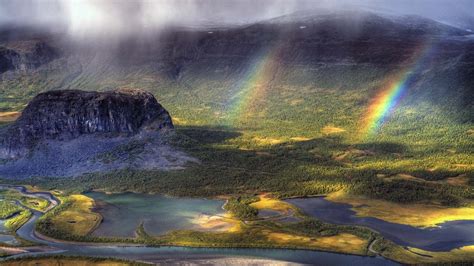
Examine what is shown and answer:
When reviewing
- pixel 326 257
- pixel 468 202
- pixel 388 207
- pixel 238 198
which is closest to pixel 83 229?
pixel 238 198

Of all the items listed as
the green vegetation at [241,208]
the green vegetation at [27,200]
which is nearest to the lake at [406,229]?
the green vegetation at [241,208]

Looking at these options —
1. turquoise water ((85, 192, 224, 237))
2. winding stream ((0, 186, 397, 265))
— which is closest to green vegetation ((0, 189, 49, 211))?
turquoise water ((85, 192, 224, 237))

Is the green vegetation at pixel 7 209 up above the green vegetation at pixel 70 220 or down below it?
below

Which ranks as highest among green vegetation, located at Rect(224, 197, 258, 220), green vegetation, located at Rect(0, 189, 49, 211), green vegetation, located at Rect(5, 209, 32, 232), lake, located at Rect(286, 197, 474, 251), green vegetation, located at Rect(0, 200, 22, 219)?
lake, located at Rect(286, 197, 474, 251)

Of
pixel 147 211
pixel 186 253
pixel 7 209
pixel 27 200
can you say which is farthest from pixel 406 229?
pixel 27 200

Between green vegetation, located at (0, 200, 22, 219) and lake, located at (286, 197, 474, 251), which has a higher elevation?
lake, located at (286, 197, 474, 251)

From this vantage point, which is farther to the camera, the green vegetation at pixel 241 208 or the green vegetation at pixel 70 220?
the green vegetation at pixel 241 208

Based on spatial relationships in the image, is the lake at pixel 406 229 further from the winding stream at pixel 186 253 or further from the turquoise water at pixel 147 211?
the turquoise water at pixel 147 211

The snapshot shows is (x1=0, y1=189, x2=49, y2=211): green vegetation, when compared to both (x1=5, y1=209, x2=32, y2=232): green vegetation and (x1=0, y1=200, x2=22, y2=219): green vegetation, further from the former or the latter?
(x1=5, y1=209, x2=32, y2=232): green vegetation
